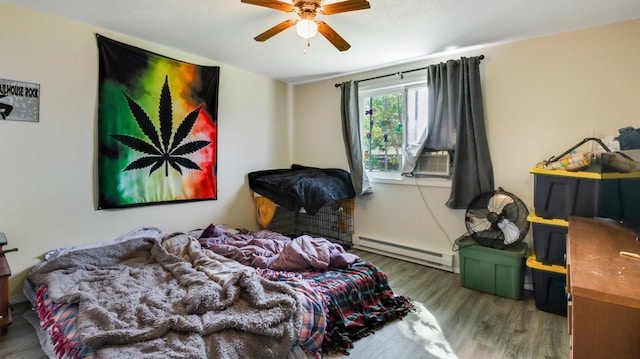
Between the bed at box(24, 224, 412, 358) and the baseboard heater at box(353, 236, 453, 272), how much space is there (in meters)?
0.98

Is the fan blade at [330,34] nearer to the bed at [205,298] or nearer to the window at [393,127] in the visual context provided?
the window at [393,127]

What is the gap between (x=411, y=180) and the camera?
11.0 ft

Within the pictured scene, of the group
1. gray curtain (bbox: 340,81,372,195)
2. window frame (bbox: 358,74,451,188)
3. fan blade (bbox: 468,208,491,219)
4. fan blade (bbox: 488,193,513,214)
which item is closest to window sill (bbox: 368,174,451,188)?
window frame (bbox: 358,74,451,188)

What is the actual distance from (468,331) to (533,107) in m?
1.97

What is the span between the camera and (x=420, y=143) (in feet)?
10.6

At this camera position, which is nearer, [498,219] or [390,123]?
[498,219]

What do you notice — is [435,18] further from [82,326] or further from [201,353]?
[82,326]

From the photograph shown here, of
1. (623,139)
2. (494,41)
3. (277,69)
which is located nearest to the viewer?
(623,139)

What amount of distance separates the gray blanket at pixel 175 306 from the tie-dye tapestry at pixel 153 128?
746 mm

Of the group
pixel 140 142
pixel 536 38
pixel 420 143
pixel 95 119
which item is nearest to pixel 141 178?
pixel 140 142

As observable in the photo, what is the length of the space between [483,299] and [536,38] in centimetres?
227

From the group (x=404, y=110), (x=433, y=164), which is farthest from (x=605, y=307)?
(x=404, y=110)

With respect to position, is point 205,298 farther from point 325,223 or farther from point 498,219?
point 325,223

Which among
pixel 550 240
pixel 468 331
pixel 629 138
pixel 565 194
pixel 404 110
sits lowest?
pixel 468 331
